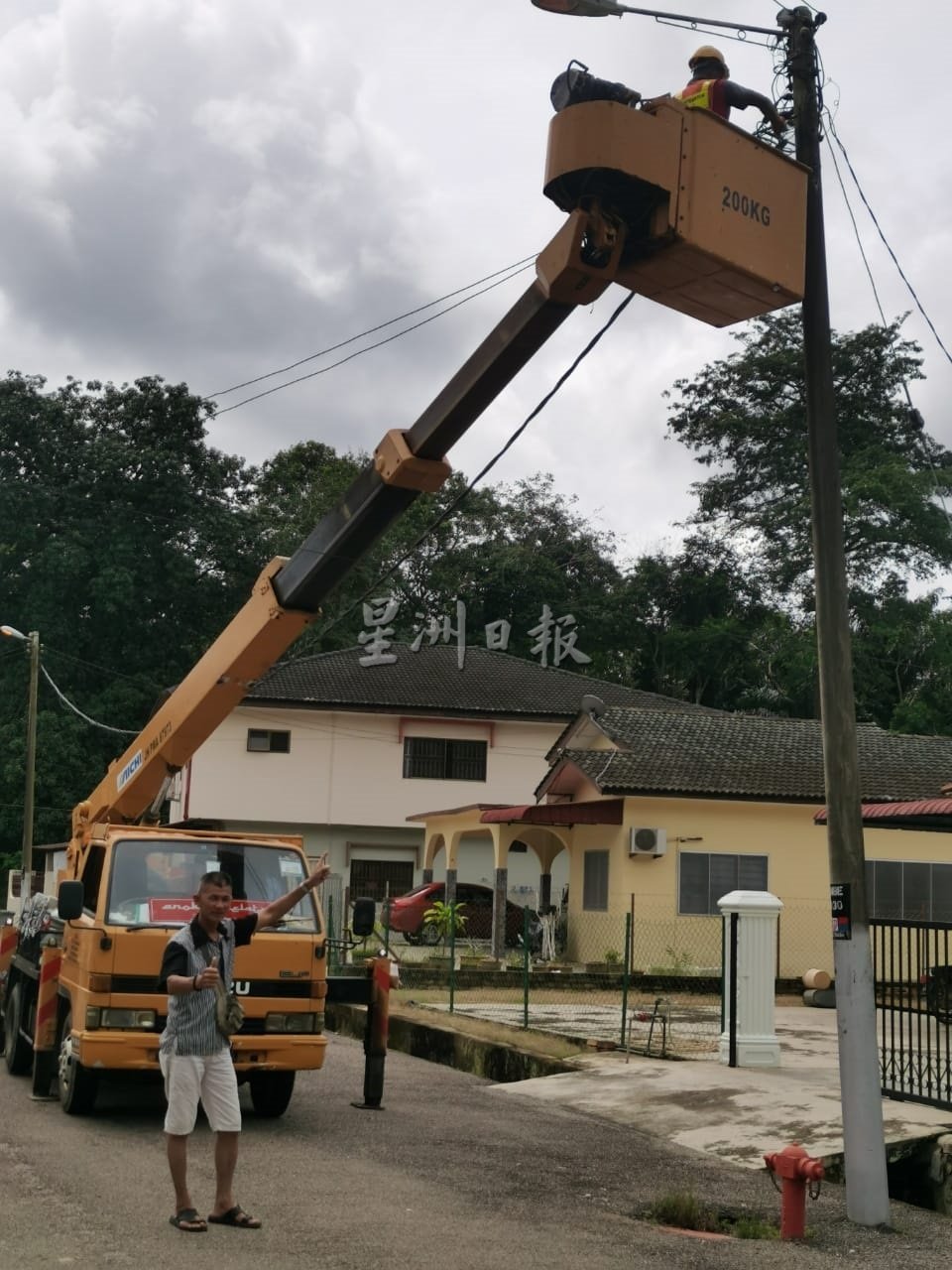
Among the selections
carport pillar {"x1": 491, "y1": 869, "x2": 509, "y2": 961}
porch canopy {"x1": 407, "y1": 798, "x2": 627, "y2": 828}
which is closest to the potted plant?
carport pillar {"x1": 491, "y1": 869, "x2": 509, "y2": 961}

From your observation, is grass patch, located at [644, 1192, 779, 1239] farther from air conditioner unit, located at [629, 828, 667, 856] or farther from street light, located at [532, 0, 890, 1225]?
air conditioner unit, located at [629, 828, 667, 856]

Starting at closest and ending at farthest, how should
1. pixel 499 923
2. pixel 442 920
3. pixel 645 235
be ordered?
1. pixel 645 235
2. pixel 499 923
3. pixel 442 920

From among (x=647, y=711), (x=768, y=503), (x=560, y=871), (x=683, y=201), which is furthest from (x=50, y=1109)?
(x=768, y=503)

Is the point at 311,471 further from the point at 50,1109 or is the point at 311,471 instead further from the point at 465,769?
the point at 50,1109

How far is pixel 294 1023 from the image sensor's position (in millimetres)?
11141

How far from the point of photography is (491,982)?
24391 millimetres

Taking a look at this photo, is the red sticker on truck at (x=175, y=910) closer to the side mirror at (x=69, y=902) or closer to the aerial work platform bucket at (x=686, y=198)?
the side mirror at (x=69, y=902)

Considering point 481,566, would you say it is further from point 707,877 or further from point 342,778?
point 707,877

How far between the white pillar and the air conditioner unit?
1243 cm

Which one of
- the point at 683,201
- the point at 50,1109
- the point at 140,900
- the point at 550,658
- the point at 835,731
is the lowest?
the point at 50,1109

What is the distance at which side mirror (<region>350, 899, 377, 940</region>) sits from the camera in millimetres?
11758

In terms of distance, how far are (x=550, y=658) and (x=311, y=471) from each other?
17.0 metres

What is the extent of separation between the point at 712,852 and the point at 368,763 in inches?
599

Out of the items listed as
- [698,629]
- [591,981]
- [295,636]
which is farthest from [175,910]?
[698,629]
